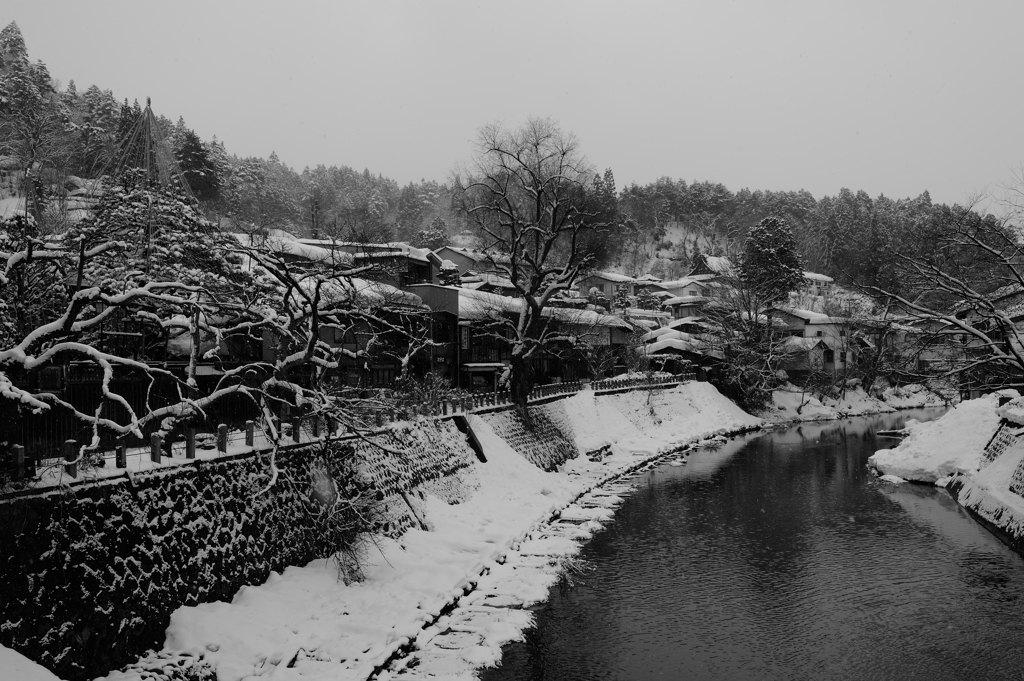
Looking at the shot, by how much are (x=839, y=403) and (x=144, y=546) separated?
50.4 m

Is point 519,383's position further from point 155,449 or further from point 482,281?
point 482,281

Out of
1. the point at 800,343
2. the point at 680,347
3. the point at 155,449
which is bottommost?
the point at 155,449

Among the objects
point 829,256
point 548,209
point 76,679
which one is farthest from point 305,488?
point 829,256

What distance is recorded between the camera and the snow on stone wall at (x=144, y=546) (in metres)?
8.48

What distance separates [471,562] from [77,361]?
1044 centimetres

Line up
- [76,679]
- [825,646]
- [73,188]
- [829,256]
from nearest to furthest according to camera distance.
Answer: [76,679] → [825,646] → [73,188] → [829,256]

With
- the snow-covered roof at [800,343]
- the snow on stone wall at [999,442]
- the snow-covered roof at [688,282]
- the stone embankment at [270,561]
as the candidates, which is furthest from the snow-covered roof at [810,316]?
the stone embankment at [270,561]

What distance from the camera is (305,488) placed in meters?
14.4

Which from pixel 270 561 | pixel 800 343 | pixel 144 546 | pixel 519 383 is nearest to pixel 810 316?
pixel 800 343

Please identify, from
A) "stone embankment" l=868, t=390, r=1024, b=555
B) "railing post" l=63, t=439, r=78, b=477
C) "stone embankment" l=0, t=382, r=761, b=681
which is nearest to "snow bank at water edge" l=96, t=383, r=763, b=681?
"stone embankment" l=0, t=382, r=761, b=681

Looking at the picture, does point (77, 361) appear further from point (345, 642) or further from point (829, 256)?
point (829, 256)

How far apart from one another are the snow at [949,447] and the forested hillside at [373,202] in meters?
6.72

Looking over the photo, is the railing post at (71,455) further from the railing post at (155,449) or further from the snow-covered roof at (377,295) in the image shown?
the snow-covered roof at (377,295)

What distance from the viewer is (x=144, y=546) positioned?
33.3 ft
